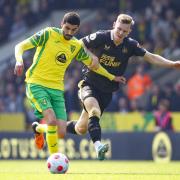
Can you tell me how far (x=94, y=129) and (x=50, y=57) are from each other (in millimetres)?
1254

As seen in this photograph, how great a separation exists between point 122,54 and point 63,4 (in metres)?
Answer: 14.8

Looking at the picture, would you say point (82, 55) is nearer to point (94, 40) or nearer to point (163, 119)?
point (94, 40)

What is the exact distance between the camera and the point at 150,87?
890 inches

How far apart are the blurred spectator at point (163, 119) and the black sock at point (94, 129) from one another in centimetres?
670

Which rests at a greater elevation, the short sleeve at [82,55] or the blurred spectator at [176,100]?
the short sleeve at [82,55]

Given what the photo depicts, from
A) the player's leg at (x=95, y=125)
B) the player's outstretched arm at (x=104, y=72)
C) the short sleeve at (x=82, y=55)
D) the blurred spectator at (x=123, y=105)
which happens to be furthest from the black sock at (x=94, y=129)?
the blurred spectator at (x=123, y=105)

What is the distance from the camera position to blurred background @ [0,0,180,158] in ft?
69.6

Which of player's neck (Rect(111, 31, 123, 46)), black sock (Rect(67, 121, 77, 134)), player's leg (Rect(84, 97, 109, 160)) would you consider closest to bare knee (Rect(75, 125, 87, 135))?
black sock (Rect(67, 121, 77, 134))

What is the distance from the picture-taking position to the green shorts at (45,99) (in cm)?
1309

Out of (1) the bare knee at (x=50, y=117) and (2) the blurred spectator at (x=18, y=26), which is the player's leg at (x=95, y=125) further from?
(2) the blurred spectator at (x=18, y=26)

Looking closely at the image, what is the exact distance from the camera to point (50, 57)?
1317cm

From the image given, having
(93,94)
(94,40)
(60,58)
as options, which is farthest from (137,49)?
(60,58)

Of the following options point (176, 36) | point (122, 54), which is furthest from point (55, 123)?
point (176, 36)

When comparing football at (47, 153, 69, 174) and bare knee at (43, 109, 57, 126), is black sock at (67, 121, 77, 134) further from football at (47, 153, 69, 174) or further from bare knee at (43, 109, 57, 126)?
football at (47, 153, 69, 174)
